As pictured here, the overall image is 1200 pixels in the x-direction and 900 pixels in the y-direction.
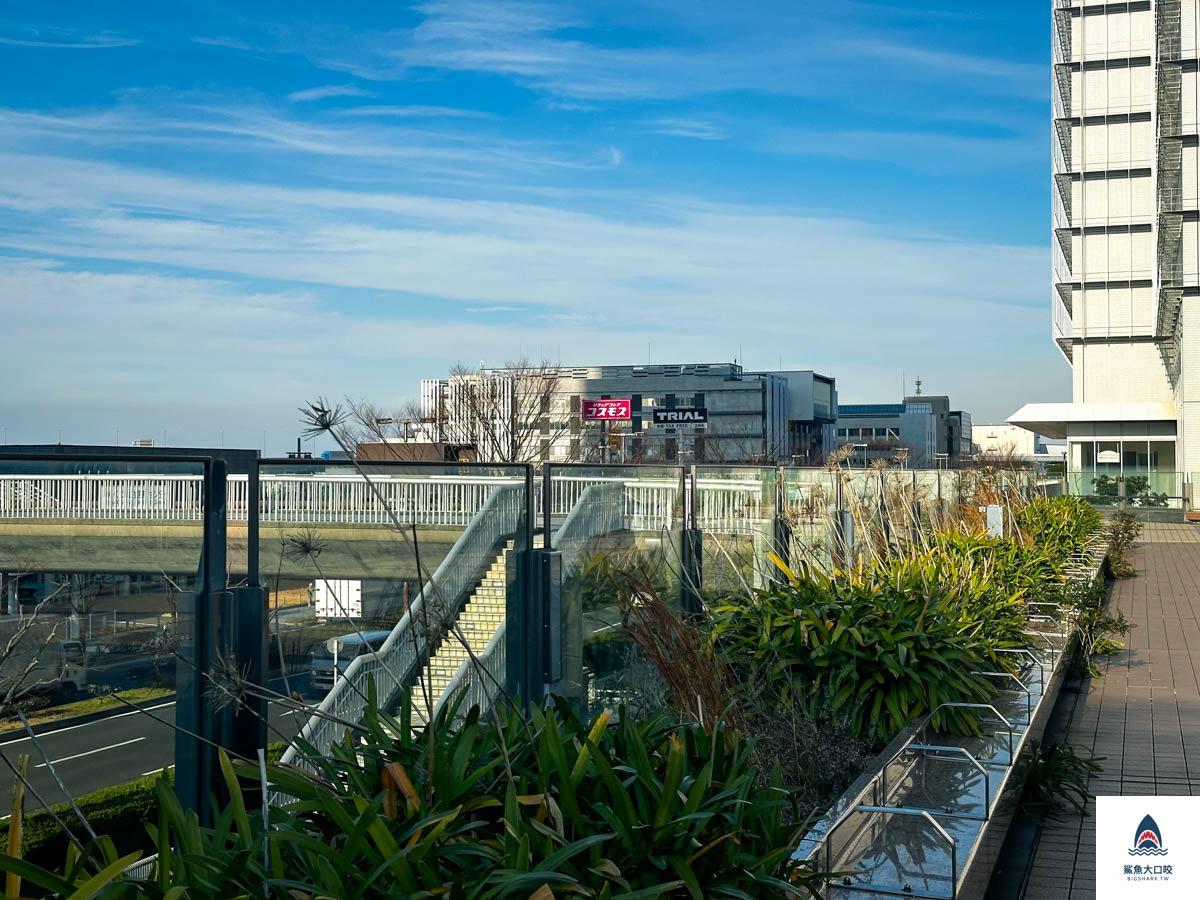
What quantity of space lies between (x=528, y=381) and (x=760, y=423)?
54629 millimetres

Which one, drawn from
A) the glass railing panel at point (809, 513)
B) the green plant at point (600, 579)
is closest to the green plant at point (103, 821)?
the green plant at point (600, 579)

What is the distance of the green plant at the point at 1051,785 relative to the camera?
19.4ft

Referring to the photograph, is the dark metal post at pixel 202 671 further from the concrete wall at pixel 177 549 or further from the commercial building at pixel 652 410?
the commercial building at pixel 652 410

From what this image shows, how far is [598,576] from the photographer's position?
6.12m

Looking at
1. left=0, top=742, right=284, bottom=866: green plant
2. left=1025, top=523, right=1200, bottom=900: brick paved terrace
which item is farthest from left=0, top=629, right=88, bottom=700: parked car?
left=1025, top=523, right=1200, bottom=900: brick paved terrace

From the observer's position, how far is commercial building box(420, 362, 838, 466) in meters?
53.0

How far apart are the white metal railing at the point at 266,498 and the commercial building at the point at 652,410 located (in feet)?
151

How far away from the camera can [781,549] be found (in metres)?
9.46

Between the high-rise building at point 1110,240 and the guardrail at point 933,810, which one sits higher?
the high-rise building at point 1110,240

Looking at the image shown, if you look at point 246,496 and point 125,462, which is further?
point 246,496

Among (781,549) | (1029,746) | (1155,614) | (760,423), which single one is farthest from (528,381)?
(760,423)

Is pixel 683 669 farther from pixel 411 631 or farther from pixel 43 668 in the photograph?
pixel 43 668

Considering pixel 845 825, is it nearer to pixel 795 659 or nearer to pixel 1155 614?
pixel 795 659

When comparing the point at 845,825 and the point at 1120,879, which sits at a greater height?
the point at 845,825
